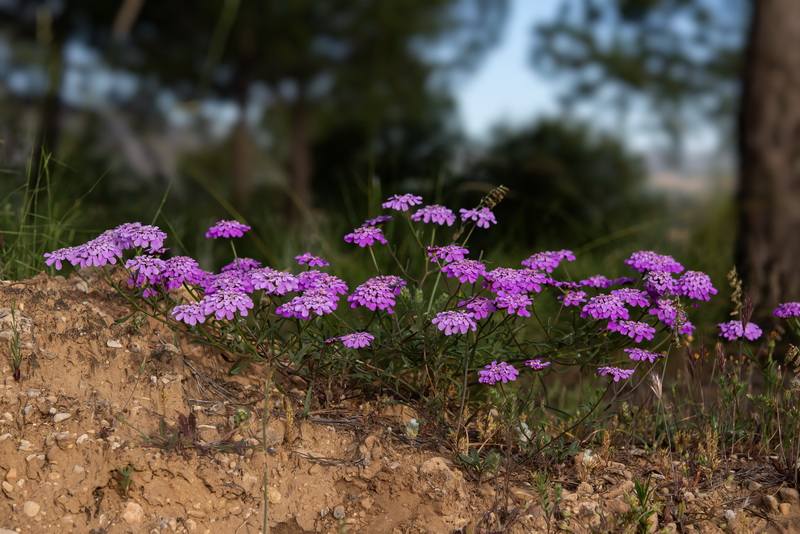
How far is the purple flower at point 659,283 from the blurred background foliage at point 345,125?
5.64ft

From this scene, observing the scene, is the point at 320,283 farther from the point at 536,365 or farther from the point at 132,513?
the point at 132,513

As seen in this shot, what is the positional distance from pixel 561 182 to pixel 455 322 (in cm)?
489

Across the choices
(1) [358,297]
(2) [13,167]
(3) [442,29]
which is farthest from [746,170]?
(3) [442,29]

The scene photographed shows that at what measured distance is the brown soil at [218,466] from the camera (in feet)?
7.69

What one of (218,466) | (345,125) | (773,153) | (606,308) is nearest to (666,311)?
(606,308)

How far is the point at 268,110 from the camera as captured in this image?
16656mm

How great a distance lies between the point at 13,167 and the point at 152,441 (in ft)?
10.1

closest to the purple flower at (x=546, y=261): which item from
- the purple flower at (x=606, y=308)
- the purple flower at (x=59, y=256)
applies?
the purple flower at (x=606, y=308)

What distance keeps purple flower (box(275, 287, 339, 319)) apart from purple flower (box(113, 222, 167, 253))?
0.46m

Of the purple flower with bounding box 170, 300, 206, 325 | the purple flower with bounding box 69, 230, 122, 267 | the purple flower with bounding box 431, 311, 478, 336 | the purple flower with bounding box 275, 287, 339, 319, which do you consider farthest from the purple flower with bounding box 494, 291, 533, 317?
the purple flower with bounding box 69, 230, 122, 267

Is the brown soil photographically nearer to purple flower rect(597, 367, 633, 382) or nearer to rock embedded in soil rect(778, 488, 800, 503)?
rock embedded in soil rect(778, 488, 800, 503)

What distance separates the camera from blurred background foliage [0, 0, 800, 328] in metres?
5.01

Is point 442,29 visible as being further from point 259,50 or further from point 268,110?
point 268,110

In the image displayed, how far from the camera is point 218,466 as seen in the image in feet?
7.95
